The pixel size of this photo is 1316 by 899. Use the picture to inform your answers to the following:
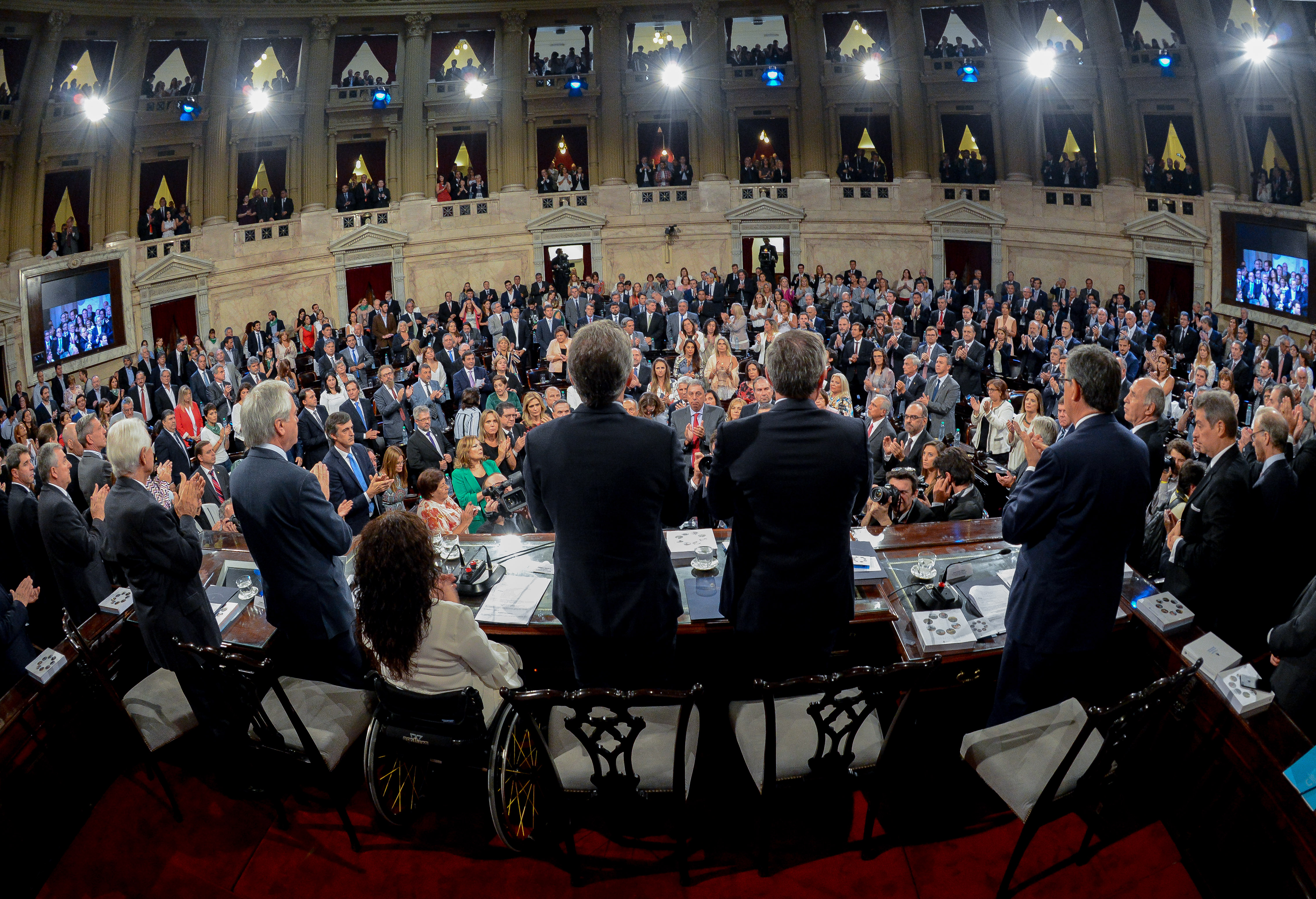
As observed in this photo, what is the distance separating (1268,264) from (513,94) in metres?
14.5

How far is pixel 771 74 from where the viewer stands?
19.1 m

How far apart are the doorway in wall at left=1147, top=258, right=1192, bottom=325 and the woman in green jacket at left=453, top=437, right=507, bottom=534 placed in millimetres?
13680

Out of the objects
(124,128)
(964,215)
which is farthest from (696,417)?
(124,128)

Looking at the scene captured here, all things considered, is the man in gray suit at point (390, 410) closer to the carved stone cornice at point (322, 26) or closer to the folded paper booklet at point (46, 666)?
the folded paper booklet at point (46, 666)

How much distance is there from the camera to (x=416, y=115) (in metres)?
19.3

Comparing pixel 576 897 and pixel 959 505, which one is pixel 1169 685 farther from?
pixel 959 505

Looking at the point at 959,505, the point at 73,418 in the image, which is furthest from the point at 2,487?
the point at 959,505

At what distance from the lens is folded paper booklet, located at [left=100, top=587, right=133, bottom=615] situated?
3.89 m

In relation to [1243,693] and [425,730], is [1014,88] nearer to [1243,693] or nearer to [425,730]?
[1243,693]

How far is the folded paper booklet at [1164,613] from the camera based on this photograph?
3354mm

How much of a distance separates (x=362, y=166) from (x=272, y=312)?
4913 mm

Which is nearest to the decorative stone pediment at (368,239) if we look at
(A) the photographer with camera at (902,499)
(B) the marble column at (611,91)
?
(B) the marble column at (611,91)

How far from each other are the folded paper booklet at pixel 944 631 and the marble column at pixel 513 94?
58.5 feet

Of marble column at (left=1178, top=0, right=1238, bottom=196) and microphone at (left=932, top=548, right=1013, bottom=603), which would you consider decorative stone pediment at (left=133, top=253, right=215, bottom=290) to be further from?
marble column at (left=1178, top=0, right=1238, bottom=196)
